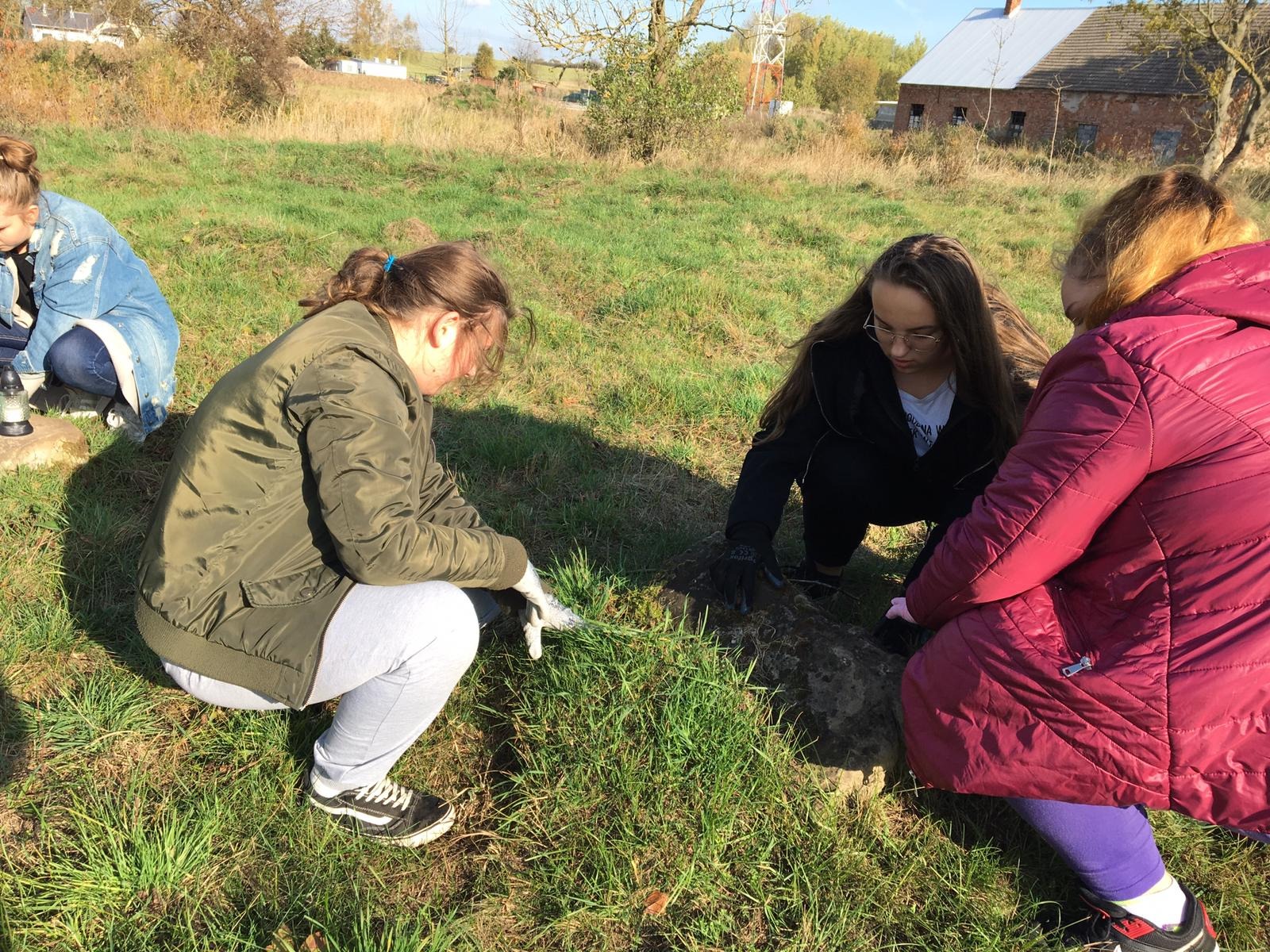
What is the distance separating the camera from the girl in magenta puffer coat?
5.05ft

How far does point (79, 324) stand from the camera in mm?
3783

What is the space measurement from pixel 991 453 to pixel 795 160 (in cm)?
1204

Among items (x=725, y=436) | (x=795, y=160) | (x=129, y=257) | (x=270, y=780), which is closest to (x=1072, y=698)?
A: (x=270, y=780)

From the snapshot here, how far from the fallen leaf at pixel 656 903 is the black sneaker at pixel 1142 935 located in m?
0.95

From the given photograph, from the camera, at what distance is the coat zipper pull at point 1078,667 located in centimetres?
164

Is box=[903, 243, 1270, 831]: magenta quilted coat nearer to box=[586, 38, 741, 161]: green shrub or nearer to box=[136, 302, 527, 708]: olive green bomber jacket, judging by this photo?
box=[136, 302, 527, 708]: olive green bomber jacket

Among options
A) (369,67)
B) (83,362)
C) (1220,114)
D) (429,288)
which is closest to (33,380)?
(83,362)

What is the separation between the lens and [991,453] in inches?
106

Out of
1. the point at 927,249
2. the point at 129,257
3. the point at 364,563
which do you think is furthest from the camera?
the point at 129,257

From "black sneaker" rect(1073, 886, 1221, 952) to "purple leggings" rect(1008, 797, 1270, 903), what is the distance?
48mm

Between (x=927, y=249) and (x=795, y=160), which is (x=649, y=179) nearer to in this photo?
(x=795, y=160)

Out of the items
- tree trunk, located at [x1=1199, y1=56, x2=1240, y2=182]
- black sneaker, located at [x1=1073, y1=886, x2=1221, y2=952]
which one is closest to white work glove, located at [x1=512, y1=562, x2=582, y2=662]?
black sneaker, located at [x1=1073, y1=886, x2=1221, y2=952]

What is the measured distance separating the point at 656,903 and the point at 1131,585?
1.25 m

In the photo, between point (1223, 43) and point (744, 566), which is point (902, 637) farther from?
point (1223, 43)
